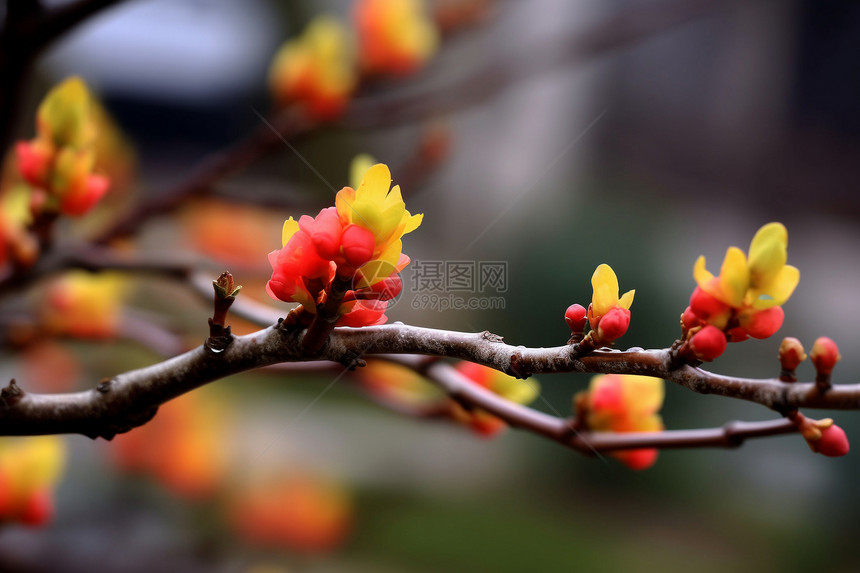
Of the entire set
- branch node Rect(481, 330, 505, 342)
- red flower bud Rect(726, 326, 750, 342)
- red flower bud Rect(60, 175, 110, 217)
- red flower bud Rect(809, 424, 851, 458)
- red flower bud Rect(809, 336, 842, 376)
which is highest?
red flower bud Rect(60, 175, 110, 217)

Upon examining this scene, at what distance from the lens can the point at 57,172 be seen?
0.19 meters

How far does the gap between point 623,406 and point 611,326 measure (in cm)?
8

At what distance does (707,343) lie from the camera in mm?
97

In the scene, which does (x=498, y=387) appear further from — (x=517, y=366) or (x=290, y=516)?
(x=290, y=516)

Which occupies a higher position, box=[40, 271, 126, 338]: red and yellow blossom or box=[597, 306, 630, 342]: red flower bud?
box=[40, 271, 126, 338]: red and yellow blossom

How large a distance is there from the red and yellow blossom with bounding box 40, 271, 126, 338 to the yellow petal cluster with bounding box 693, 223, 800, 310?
11.5 inches

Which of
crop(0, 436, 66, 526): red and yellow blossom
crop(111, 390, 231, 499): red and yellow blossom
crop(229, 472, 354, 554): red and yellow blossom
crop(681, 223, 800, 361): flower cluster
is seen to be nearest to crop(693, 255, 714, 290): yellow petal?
crop(681, 223, 800, 361): flower cluster

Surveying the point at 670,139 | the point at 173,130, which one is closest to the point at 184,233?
the point at 173,130

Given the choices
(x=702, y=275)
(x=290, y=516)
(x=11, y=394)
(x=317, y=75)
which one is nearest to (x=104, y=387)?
(x=11, y=394)

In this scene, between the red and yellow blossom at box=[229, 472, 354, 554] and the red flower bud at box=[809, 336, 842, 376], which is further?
the red and yellow blossom at box=[229, 472, 354, 554]

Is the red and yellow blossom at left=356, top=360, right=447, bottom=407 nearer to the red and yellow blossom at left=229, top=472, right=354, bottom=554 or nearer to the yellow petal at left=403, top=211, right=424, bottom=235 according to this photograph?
the yellow petal at left=403, top=211, right=424, bottom=235

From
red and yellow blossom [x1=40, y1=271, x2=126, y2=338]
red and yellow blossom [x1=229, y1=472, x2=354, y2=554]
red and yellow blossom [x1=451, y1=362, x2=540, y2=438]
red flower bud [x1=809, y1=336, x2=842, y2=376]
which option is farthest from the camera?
red and yellow blossom [x1=229, y1=472, x2=354, y2=554]

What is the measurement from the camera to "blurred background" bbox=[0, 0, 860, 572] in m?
0.42

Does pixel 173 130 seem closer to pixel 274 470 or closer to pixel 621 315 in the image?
pixel 274 470
